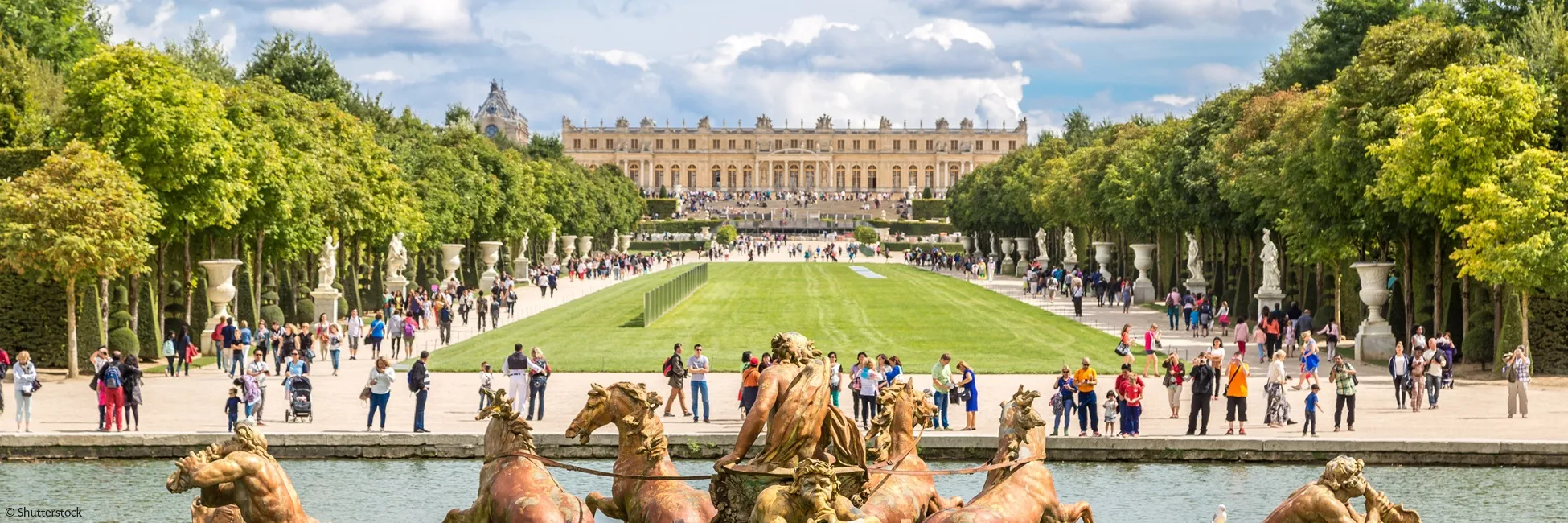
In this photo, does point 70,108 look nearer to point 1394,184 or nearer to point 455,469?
point 455,469

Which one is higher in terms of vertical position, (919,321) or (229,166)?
(229,166)

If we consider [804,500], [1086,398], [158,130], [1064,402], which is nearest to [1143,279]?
[158,130]

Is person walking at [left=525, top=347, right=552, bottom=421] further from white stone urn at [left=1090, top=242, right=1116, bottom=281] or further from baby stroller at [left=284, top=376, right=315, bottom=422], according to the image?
white stone urn at [left=1090, top=242, right=1116, bottom=281]

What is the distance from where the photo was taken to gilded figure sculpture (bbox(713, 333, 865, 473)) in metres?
11.6

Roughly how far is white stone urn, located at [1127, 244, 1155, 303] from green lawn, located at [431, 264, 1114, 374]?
16.2ft

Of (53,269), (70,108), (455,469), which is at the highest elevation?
(70,108)

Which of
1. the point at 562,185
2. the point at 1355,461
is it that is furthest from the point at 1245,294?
the point at 562,185

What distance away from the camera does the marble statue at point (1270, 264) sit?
49.5 m

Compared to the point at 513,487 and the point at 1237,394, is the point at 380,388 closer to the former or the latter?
the point at 1237,394

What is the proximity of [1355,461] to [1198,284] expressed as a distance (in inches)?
1956

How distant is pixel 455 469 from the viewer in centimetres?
2344

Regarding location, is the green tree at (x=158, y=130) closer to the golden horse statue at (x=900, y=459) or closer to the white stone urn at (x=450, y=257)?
the golden horse statue at (x=900, y=459)

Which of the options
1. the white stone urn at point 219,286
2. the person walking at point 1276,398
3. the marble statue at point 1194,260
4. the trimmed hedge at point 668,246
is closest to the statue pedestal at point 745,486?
the person walking at point 1276,398

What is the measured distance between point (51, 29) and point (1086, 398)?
5386 centimetres
